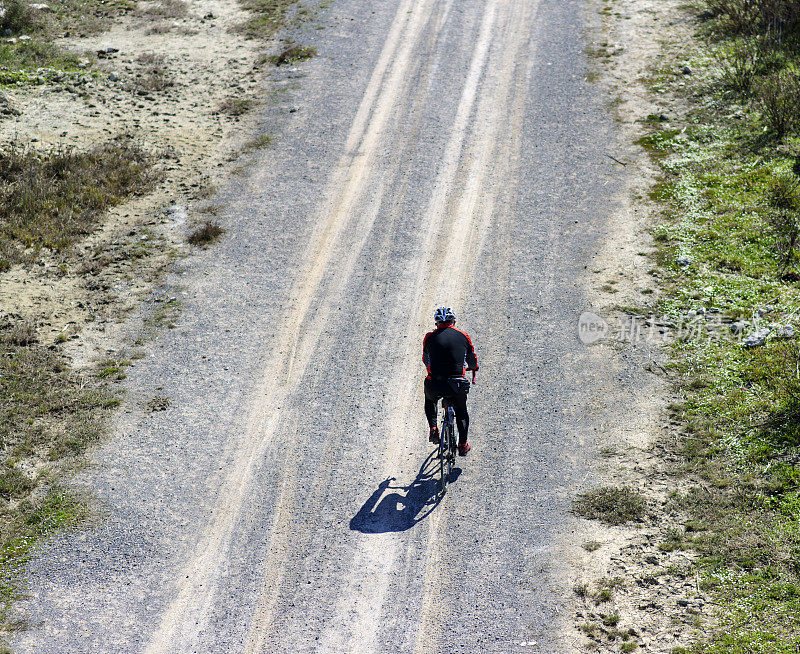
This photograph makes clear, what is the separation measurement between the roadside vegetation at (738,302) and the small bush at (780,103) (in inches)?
1.6

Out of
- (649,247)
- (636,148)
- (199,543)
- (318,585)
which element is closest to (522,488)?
(318,585)

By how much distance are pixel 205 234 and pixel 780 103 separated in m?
14.1

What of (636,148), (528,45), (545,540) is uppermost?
(528,45)

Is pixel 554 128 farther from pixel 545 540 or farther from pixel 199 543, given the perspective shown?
pixel 199 543

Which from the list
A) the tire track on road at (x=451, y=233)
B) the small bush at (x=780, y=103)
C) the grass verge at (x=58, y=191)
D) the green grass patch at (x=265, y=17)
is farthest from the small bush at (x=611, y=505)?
the green grass patch at (x=265, y=17)

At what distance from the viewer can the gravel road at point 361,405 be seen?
8.75m

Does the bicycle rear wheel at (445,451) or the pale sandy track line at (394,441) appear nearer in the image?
the pale sandy track line at (394,441)

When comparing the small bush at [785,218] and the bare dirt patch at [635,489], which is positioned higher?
the small bush at [785,218]

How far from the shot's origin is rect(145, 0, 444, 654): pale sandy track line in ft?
29.2

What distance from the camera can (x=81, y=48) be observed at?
965 inches

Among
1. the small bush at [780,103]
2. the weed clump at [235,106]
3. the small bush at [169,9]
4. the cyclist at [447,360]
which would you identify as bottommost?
the cyclist at [447,360]

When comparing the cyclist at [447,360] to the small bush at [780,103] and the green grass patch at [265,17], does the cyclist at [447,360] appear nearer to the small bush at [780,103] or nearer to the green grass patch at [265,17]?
the small bush at [780,103]

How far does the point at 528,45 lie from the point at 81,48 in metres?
14.8

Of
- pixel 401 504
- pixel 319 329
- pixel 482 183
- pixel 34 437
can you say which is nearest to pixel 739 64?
pixel 482 183
